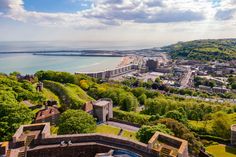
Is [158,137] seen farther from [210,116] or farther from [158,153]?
[210,116]

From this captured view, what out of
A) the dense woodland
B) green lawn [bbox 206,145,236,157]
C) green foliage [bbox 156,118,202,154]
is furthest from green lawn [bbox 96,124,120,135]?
green lawn [bbox 206,145,236,157]

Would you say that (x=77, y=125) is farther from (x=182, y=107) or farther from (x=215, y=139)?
(x=182, y=107)

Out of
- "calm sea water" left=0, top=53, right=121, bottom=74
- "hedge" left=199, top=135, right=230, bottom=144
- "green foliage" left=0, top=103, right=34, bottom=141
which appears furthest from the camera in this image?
"calm sea water" left=0, top=53, right=121, bottom=74

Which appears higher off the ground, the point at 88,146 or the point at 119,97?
the point at 88,146

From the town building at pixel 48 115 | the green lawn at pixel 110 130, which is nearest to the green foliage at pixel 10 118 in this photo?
the town building at pixel 48 115

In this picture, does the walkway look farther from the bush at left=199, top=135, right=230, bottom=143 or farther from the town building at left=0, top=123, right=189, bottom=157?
the town building at left=0, top=123, right=189, bottom=157

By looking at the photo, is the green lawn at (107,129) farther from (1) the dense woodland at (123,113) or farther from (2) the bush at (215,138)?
(2) the bush at (215,138)

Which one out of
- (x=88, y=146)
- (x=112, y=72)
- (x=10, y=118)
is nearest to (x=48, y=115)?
(x=10, y=118)
